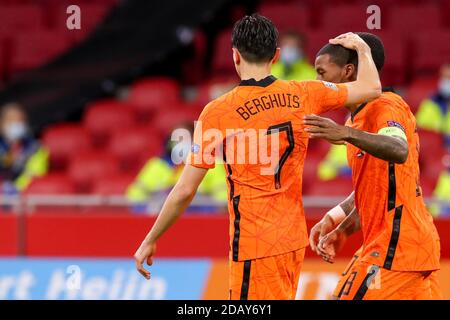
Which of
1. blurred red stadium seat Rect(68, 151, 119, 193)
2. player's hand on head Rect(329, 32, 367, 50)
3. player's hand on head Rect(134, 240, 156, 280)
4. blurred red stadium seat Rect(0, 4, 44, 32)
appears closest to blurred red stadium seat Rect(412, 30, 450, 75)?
blurred red stadium seat Rect(68, 151, 119, 193)

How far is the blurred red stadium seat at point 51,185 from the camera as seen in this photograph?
37.0 ft

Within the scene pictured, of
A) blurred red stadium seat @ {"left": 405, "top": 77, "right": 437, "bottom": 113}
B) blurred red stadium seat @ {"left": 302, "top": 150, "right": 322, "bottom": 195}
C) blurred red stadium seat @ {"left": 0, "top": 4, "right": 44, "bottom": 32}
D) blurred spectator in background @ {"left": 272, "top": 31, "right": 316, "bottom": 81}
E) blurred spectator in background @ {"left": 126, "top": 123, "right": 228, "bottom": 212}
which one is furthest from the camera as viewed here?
blurred red stadium seat @ {"left": 0, "top": 4, "right": 44, "bottom": 32}

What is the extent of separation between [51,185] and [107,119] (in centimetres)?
114

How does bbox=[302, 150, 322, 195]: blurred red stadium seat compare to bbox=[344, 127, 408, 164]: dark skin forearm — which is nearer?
bbox=[344, 127, 408, 164]: dark skin forearm

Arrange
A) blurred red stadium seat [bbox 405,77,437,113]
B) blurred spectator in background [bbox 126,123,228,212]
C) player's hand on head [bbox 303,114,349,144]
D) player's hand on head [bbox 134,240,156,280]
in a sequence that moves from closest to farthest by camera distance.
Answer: player's hand on head [bbox 303,114,349,144] < player's hand on head [bbox 134,240,156,280] < blurred spectator in background [bbox 126,123,228,212] < blurred red stadium seat [bbox 405,77,437,113]

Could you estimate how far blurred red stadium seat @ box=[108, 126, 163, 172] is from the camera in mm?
11547

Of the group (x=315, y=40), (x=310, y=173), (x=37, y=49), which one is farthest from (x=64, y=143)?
(x=310, y=173)

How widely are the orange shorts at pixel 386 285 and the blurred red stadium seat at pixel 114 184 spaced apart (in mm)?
5744

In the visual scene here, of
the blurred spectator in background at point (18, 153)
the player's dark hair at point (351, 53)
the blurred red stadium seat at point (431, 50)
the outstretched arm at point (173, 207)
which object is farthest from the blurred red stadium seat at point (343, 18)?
the outstretched arm at point (173, 207)

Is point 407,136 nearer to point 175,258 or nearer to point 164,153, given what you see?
point 175,258

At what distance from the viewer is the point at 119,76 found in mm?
12750

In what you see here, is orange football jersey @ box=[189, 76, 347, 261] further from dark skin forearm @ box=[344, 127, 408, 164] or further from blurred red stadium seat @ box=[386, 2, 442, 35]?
blurred red stadium seat @ box=[386, 2, 442, 35]

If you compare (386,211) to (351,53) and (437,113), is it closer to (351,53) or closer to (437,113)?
(351,53)

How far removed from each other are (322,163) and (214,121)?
5.46 m
